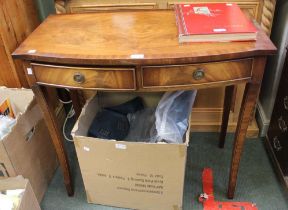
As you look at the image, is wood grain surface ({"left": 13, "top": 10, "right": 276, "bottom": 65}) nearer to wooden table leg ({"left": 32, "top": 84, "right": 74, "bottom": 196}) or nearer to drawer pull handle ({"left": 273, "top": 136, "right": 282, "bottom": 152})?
wooden table leg ({"left": 32, "top": 84, "right": 74, "bottom": 196})

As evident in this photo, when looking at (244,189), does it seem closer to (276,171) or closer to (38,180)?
(276,171)

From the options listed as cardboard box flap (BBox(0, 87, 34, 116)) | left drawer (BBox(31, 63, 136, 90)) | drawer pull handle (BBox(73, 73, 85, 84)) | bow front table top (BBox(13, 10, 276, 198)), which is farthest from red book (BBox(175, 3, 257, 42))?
cardboard box flap (BBox(0, 87, 34, 116))

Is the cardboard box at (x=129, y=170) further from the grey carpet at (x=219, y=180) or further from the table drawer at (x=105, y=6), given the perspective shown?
the table drawer at (x=105, y=6)

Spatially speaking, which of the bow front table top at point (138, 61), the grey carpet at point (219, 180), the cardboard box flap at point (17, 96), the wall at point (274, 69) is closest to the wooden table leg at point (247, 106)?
the bow front table top at point (138, 61)

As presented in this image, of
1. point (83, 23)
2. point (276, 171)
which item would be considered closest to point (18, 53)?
point (83, 23)

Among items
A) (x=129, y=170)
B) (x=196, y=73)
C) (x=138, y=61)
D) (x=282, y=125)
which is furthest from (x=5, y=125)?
(x=282, y=125)

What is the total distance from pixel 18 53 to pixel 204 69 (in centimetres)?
57

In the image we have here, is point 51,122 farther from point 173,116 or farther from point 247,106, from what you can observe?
point 247,106

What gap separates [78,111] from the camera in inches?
58.5

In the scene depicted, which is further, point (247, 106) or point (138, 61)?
point (247, 106)

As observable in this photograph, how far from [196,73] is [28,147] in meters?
0.77

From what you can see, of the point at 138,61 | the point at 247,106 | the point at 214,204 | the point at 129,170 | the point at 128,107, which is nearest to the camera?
the point at 138,61

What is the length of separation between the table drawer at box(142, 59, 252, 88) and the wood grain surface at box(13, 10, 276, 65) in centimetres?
3

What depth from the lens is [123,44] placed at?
3.09 feet
